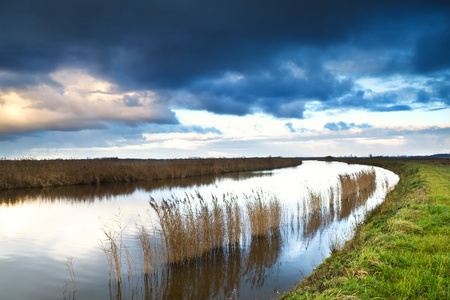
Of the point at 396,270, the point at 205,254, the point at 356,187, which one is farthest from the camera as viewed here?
the point at 356,187

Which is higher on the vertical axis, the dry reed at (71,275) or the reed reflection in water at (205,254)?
the reed reflection in water at (205,254)

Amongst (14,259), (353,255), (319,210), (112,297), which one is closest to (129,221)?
(14,259)

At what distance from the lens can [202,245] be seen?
8.96 meters

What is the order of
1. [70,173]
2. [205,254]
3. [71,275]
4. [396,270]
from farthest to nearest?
[70,173]
[205,254]
[71,275]
[396,270]

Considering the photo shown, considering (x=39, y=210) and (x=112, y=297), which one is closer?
(x=112, y=297)

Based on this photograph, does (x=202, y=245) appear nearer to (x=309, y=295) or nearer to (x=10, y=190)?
(x=309, y=295)

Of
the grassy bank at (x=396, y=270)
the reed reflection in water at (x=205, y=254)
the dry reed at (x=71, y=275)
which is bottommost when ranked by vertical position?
the dry reed at (x=71, y=275)

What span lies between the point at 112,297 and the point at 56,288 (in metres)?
1.89

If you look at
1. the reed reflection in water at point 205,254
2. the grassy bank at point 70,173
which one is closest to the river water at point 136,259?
the reed reflection in water at point 205,254

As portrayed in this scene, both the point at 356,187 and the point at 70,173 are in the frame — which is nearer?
the point at 356,187

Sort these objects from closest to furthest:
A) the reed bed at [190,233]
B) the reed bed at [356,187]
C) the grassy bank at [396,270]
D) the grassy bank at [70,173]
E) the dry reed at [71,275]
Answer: the grassy bank at [396,270] → the dry reed at [71,275] → the reed bed at [190,233] → the reed bed at [356,187] → the grassy bank at [70,173]

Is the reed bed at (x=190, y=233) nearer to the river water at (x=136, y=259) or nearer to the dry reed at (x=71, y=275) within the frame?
the river water at (x=136, y=259)

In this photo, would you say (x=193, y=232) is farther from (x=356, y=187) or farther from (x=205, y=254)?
(x=356, y=187)

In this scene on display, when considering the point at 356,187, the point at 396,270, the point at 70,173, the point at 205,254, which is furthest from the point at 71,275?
the point at 70,173
